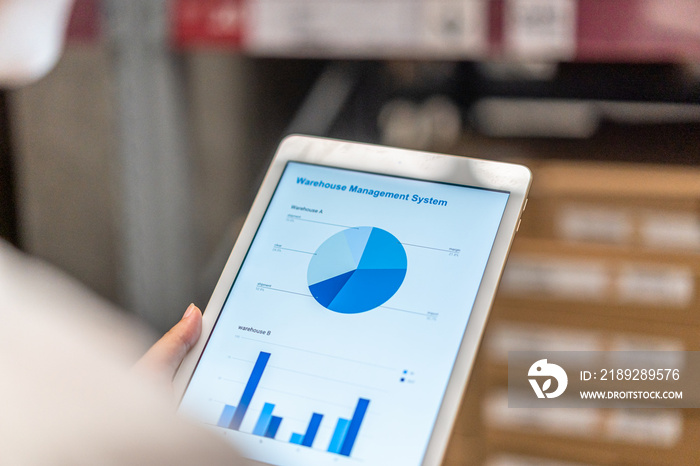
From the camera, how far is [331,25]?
0.80 m

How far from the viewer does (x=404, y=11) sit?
0.77 meters

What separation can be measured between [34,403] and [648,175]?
77 centimetres

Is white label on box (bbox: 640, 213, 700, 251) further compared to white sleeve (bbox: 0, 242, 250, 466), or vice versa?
white label on box (bbox: 640, 213, 700, 251)

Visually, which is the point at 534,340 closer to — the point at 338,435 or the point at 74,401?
the point at 338,435

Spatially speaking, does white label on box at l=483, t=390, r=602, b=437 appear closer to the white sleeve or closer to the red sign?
the red sign

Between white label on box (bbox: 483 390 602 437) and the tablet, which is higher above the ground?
white label on box (bbox: 483 390 602 437)

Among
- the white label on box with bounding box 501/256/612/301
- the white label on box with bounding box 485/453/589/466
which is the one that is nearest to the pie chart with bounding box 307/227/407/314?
the white label on box with bounding box 501/256/612/301

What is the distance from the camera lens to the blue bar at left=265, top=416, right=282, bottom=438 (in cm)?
48

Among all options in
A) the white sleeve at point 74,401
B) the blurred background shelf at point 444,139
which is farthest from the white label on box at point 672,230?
the white sleeve at point 74,401

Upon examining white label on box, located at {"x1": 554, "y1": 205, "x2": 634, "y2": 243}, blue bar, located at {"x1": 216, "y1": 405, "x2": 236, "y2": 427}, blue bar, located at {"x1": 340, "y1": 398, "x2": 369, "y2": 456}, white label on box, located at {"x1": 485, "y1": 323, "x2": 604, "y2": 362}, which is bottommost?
blue bar, located at {"x1": 216, "y1": 405, "x2": 236, "y2": 427}

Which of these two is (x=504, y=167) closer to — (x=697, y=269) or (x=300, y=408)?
(x=300, y=408)

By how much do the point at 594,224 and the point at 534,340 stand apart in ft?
0.55

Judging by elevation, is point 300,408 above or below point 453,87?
below

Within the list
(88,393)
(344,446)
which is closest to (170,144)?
(344,446)
